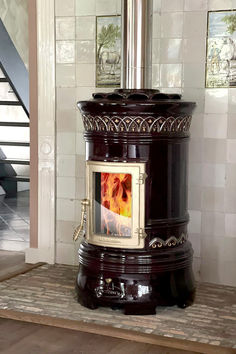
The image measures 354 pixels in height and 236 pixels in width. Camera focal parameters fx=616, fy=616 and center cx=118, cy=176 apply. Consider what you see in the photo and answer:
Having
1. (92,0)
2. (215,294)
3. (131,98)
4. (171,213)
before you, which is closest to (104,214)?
(171,213)

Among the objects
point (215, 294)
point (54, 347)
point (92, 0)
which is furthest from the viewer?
point (92, 0)

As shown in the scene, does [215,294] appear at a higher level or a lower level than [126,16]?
lower

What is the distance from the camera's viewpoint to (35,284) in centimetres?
342

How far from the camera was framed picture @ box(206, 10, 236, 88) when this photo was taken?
3.33m

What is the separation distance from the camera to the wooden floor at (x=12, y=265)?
364cm

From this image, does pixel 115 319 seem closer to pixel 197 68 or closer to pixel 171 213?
pixel 171 213

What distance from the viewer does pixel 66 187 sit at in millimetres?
3844

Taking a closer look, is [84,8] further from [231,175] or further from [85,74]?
[231,175]

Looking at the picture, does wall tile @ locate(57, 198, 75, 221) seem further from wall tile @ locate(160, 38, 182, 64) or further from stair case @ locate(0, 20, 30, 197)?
stair case @ locate(0, 20, 30, 197)

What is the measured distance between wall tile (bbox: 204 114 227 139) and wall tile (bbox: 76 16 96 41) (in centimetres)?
86

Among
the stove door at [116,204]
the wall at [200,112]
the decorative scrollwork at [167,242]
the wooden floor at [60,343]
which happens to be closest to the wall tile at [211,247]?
the wall at [200,112]

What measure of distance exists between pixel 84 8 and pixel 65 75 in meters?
0.41

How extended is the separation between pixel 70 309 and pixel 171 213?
0.68 meters

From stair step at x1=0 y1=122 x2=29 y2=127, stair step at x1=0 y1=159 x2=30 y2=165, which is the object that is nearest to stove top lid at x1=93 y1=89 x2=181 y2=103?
stair step at x1=0 y1=122 x2=29 y2=127
